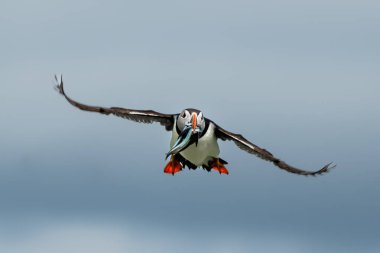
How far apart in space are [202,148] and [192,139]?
66.2 inches

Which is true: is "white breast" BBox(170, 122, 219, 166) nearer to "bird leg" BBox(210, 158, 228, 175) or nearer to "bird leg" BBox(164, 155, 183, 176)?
"bird leg" BBox(210, 158, 228, 175)

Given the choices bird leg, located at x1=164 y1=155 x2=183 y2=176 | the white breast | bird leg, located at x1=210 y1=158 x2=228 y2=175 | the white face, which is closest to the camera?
the white face

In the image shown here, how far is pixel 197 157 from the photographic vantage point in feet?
404

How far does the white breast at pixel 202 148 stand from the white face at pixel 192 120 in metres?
0.96

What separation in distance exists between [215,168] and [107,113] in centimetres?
804

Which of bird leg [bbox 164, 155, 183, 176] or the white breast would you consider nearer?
the white breast

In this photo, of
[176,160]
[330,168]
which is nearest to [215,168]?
[176,160]

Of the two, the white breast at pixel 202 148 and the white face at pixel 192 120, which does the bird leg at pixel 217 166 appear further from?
the white face at pixel 192 120

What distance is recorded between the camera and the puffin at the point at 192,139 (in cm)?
12100

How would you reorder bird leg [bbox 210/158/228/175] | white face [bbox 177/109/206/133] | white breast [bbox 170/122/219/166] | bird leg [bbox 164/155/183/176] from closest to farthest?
white face [bbox 177/109/206/133] < white breast [bbox 170/122/219/166] < bird leg [bbox 210/158/228/175] < bird leg [bbox 164/155/183/176]

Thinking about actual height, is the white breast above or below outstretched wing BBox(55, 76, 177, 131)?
below

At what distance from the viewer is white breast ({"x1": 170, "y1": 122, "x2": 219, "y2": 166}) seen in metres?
122

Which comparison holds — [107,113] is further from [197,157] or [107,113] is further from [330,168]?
[330,168]

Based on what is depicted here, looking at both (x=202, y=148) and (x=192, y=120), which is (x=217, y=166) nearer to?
(x=202, y=148)
